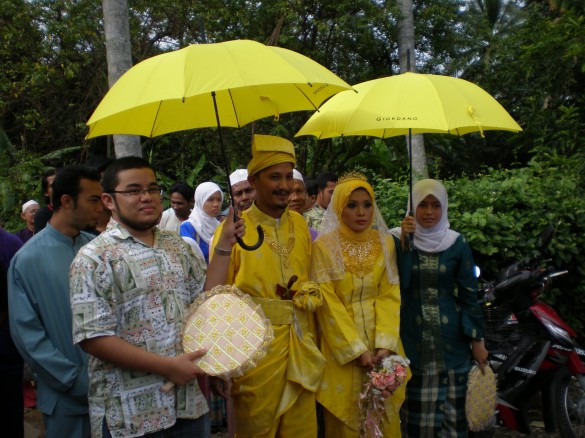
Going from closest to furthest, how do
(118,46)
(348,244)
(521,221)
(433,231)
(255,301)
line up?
(255,301) < (348,244) < (433,231) < (521,221) < (118,46)

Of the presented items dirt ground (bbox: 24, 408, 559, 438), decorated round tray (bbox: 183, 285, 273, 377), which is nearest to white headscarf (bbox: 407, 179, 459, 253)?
decorated round tray (bbox: 183, 285, 273, 377)

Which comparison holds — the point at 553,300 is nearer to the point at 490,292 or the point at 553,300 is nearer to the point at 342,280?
the point at 490,292

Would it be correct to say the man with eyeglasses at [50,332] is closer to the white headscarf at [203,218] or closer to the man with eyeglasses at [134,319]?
the man with eyeglasses at [134,319]

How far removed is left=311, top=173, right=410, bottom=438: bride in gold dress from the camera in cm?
346

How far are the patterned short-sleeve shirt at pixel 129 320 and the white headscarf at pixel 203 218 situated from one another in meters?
2.85

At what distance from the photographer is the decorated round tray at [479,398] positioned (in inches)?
151

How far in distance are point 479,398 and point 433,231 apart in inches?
43.6

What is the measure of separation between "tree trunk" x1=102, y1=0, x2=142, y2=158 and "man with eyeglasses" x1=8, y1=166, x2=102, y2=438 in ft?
10.7

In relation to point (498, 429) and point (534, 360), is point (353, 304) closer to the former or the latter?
point (534, 360)

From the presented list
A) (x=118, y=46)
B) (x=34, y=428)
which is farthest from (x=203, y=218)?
Answer: (x=34, y=428)

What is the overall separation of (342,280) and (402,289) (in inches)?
19.5

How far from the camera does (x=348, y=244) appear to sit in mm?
3641

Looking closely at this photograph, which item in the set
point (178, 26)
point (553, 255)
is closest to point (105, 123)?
point (553, 255)

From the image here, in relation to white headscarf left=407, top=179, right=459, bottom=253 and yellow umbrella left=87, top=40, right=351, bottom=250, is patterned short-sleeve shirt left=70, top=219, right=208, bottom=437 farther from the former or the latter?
white headscarf left=407, top=179, right=459, bottom=253
